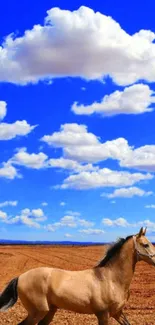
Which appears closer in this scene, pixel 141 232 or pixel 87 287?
pixel 87 287

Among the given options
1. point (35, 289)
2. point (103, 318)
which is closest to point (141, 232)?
point (103, 318)

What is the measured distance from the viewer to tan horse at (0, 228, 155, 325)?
35.0 ft

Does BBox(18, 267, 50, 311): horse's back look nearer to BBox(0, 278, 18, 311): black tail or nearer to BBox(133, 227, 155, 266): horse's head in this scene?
BBox(0, 278, 18, 311): black tail

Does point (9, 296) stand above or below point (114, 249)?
below

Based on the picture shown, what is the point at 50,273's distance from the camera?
10930mm

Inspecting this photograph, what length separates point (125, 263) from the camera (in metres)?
11.1

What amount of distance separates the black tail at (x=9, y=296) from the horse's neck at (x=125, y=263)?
6.03 ft

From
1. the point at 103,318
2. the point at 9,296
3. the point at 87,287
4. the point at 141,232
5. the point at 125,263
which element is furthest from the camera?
the point at 9,296

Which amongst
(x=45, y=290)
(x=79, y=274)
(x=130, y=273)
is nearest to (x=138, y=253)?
(x=130, y=273)

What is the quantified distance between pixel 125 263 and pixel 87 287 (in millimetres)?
884

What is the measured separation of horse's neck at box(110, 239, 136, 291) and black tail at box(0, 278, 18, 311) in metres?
1.84

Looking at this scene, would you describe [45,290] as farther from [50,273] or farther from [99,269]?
[99,269]

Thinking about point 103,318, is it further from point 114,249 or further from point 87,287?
point 114,249

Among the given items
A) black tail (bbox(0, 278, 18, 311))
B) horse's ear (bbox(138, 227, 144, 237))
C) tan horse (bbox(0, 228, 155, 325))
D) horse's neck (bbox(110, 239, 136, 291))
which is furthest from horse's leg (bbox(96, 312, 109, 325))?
black tail (bbox(0, 278, 18, 311))
